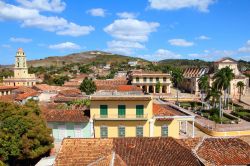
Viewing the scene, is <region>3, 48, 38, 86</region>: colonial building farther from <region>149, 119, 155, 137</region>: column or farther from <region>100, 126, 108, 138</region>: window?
<region>149, 119, 155, 137</region>: column

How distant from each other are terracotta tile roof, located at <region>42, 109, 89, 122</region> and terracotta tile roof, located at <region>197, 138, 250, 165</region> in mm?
13937

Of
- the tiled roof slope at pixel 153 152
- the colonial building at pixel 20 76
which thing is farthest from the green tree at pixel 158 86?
→ the tiled roof slope at pixel 153 152

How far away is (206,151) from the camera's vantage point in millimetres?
20156

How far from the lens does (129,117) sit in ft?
102

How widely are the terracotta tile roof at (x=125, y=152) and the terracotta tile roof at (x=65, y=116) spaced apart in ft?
38.2

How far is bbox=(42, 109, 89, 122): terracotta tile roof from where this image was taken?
3150 centimetres

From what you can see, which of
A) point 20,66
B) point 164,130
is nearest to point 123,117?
point 164,130

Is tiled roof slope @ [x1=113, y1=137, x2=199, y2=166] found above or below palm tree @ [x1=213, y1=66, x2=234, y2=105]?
below

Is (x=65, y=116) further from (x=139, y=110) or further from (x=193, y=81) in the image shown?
(x=193, y=81)

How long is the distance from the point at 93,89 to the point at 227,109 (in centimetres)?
2689

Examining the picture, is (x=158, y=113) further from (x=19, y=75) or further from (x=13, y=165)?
(x=19, y=75)

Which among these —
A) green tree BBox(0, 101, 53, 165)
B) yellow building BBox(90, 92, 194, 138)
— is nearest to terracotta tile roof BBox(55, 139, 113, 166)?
green tree BBox(0, 101, 53, 165)

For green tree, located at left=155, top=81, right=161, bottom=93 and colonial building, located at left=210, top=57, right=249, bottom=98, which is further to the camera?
colonial building, located at left=210, top=57, right=249, bottom=98

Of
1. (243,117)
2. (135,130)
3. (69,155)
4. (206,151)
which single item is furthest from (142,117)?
(243,117)
